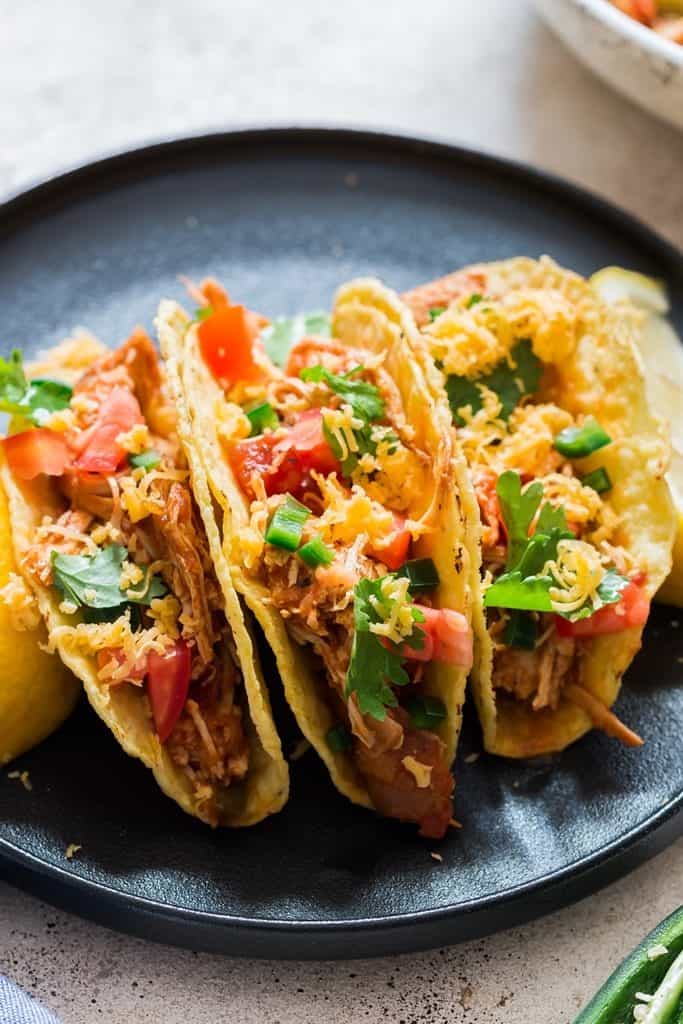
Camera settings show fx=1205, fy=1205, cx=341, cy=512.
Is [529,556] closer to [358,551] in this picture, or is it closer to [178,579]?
[358,551]

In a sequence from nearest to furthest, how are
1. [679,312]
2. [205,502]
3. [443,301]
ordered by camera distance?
[205,502] < [443,301] < [679,312]

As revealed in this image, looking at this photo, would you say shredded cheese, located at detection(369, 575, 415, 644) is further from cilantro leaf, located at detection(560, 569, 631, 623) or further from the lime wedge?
the lime wedge

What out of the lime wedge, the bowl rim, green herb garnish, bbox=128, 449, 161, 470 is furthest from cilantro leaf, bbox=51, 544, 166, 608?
the bowl rim

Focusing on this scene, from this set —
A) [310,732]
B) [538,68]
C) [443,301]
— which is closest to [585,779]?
[310,732]

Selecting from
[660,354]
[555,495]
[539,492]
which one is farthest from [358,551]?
[660,354]

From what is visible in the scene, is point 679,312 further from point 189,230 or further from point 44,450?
point 44,450

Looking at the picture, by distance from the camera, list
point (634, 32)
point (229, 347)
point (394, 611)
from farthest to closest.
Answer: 1. point (634, 32)
2. point (229, 347)
3. point (394, 611)
